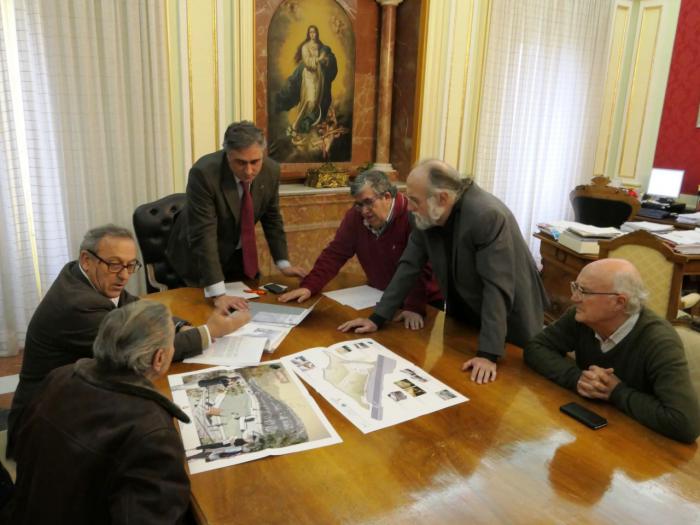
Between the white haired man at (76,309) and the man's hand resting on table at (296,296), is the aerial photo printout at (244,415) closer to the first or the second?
the white haired man at (76,309)

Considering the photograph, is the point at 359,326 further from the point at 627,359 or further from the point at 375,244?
the point at 627,359

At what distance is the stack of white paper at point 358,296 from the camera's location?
234 cm

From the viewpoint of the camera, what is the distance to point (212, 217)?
2.44 meters

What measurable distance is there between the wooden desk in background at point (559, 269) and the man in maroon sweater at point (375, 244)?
1.57 m

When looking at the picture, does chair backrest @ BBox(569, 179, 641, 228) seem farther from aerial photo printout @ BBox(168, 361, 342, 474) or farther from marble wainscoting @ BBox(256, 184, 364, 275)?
aerial photo printout @ BBox(168, 361, 342, 474)

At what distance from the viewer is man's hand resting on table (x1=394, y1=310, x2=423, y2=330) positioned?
2119mm

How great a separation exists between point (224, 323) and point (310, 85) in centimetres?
297

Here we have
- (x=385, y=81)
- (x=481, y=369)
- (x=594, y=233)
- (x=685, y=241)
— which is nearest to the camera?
(x=481, y=369)

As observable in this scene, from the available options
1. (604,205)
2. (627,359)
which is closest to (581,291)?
(627,359)

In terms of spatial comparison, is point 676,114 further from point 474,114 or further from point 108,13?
point 108,13

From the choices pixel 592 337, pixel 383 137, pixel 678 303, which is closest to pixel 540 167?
pixel 383 137

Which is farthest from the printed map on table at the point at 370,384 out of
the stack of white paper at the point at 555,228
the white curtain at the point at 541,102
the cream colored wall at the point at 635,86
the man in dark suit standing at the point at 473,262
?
the cream colored wall at the point at 635,86

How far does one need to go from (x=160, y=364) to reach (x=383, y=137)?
4064 mm

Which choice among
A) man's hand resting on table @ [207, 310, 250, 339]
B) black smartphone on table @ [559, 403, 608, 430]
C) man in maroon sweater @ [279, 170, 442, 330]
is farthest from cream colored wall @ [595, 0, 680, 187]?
man's hand resting on table @ [207, 310, 250, 339]
